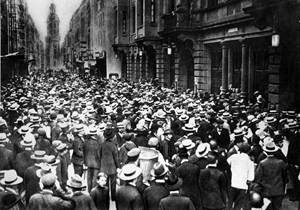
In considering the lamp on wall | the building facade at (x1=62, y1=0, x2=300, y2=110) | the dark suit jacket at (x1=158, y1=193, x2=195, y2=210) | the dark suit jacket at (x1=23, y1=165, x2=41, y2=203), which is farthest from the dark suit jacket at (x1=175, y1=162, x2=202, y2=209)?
the lamp on wall

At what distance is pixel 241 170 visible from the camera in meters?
7.74

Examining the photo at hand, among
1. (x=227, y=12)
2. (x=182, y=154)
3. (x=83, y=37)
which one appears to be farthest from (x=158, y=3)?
(x=83, y=37)

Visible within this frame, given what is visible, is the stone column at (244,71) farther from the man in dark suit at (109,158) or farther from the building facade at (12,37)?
the building facade at (12,37)

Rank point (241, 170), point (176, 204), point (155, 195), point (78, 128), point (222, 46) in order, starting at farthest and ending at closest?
point (222, 46) < point (78, 128) < point (241, 170) < point (155, 195) < point (176, 204)

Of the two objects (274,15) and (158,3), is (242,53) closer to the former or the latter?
(274,15)

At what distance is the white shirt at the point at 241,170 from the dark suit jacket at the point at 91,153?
10.9 ft

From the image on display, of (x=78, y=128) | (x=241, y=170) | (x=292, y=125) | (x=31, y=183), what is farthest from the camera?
(x=78, y=128)

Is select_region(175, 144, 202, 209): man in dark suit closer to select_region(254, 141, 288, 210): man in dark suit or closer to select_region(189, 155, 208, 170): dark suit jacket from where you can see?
select_region(189, 155, 208, 170): dark suit jacket

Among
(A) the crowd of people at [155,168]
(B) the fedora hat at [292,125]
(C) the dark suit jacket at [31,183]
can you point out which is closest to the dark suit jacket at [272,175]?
(A) the crowd of people at [155,168]

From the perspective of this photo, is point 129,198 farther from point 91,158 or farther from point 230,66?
point 230,66

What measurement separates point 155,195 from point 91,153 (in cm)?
372

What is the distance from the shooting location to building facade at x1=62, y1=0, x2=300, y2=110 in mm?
14438

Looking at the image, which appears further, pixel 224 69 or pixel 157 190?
pixel 224 69

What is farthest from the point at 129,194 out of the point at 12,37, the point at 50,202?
the point at 12,37
